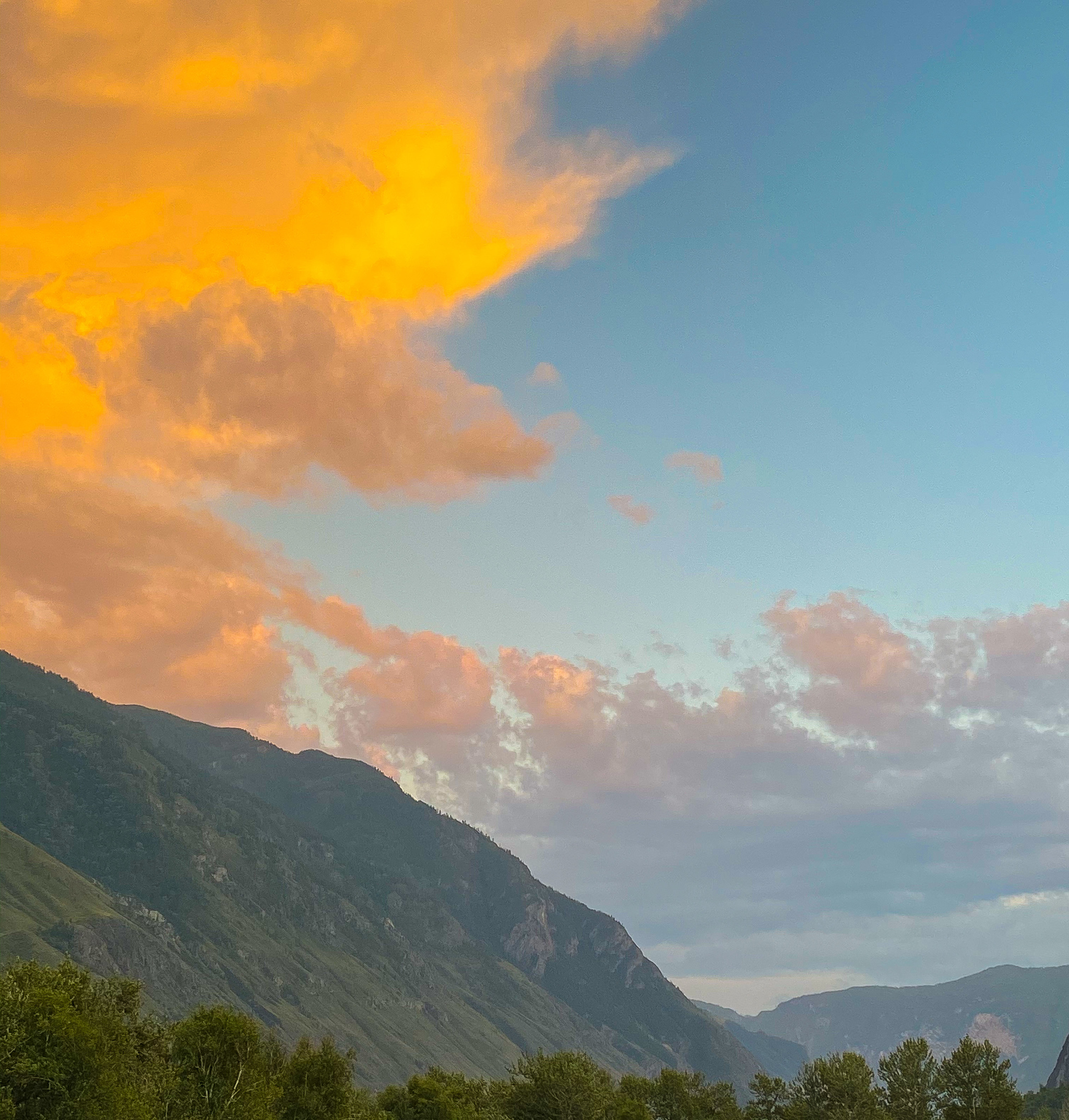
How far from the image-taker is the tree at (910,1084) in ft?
438

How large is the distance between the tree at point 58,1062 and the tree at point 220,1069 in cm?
791

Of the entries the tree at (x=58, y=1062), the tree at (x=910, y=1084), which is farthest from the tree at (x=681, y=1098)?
the tree at (x=58, y=1062)

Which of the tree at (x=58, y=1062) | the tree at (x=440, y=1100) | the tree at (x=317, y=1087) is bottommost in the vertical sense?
the tree at (x=440, y=1100)

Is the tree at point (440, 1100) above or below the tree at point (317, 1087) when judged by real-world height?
below

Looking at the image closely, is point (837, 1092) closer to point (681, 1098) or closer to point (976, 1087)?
point (976, 1087)

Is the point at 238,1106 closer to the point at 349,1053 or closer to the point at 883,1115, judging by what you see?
the point at 349,1053

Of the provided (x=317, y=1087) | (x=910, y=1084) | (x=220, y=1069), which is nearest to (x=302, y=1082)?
(x=317, y=1087)

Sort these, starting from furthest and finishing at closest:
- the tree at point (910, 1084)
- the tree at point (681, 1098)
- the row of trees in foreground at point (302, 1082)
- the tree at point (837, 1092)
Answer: the tree at point (681, 1098), the tree at point (837, 1092), the tree at point (910, 1084), the row of trees in foreground at point (302, 1082)

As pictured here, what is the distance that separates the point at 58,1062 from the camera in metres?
71.7

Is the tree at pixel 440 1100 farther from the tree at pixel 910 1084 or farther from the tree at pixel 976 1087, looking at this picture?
the tree at pixel 976 1087

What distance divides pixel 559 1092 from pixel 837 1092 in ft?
123

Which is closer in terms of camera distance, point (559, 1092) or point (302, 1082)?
point (302, 1082)

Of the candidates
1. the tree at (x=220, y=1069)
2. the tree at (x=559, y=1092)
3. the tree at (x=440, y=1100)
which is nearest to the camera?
the tree at (x=220, y=1069)

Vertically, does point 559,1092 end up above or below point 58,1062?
below
